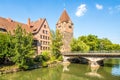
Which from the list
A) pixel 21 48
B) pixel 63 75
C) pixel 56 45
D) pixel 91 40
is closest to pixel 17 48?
pixel 21 48

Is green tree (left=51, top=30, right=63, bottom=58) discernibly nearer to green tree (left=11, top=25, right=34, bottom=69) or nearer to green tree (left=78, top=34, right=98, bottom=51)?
green tree (left=11, top=25, right=34, bottom=69)

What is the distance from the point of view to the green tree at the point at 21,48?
34094 millimetres

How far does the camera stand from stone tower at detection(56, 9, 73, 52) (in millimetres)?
63406

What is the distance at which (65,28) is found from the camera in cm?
6350

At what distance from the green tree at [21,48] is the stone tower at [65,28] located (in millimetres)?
27694

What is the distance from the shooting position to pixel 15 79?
27.8 meters

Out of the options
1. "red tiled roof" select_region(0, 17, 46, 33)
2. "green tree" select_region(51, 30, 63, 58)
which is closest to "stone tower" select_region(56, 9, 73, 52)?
"green tree" select_region(51, 30, 63, 58)

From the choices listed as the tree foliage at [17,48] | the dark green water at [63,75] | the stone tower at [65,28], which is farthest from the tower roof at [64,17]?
the dark green water at [63,75]

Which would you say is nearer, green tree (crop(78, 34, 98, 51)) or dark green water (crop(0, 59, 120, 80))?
dark green water (crop(0, 59, 120, 80))

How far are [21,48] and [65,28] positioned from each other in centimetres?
3134

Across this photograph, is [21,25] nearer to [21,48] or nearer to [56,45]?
[21,48]

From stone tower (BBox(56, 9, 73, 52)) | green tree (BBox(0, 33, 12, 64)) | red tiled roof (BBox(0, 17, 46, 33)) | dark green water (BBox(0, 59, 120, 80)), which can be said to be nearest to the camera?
dark green water (BBox(0, 59, 120, 80))

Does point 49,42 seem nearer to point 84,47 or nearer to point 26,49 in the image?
point 84,47

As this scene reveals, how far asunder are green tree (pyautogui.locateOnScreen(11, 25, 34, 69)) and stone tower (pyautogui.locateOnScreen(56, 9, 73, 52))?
2769cm
